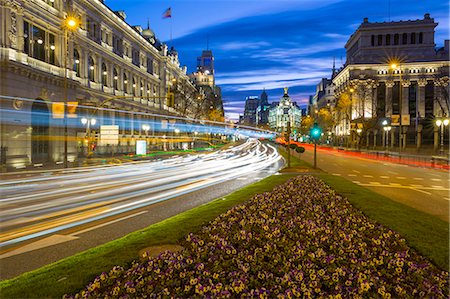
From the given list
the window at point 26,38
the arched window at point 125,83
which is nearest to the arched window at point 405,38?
the arched window at point 125,83

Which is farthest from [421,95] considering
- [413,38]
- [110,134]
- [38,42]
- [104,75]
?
[38,42]

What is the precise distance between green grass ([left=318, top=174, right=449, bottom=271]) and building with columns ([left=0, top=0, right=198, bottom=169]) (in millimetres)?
22601

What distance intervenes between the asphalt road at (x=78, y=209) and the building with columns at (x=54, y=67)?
487 inches

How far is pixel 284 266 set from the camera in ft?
19.9

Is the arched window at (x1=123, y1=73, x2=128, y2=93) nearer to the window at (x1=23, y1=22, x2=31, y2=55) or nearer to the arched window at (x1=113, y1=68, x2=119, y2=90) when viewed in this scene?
the arched window at (x1=113, y1=68, x2=119, y2=90)

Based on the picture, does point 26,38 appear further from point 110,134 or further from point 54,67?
point 110,134

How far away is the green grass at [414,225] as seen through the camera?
7.02m

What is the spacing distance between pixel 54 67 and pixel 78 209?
30253 mm

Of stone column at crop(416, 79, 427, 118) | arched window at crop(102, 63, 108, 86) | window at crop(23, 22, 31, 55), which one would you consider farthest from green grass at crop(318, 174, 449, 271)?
stone column at crop(416, 79, 427, 118)

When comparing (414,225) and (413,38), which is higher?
(413,38)

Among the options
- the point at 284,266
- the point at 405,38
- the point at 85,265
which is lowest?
the point at 85,265

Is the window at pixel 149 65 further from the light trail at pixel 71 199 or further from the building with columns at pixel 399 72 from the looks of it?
the building with columns at pixel 399 72

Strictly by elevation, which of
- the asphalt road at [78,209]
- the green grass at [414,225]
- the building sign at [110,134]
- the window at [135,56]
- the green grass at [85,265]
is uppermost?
the window at [135,56]

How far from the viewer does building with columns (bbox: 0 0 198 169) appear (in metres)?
30.9
